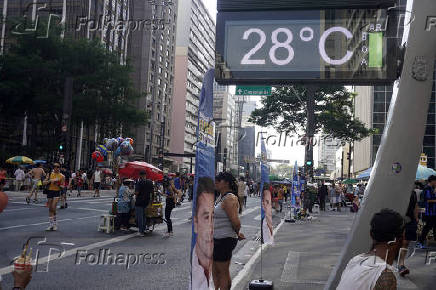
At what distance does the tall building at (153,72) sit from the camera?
69.9 m

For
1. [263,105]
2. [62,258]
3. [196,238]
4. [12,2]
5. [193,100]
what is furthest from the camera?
[193,100]

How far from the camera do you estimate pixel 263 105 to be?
33.2 meters

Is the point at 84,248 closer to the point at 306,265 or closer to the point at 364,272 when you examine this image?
the point at 306,265

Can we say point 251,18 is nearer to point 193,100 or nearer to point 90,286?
point 90,286

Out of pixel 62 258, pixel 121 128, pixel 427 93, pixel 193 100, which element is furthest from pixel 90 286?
pixel 193 100

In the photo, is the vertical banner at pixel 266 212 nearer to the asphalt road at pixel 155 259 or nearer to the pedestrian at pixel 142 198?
the asphalt road at pixel 155 259

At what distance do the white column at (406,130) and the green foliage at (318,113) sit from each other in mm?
25959

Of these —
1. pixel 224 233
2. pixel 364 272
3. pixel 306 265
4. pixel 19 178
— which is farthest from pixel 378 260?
pixel 19 178

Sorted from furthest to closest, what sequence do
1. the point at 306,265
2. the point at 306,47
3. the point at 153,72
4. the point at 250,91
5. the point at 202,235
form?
the point at 153,72, the point at 250,91, the point at 306,265, the point at 306,47, the point at 202,235

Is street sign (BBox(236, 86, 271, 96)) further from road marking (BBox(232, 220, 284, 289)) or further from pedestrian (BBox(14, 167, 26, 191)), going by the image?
pedestrian (BBox(14, 167, 26, 191))

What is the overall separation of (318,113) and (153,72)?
155ft

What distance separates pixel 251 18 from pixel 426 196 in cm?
721

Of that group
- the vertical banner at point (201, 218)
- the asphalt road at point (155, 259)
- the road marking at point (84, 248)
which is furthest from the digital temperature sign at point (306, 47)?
the road marking at point (84, 248)

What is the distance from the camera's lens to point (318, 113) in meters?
32.2
